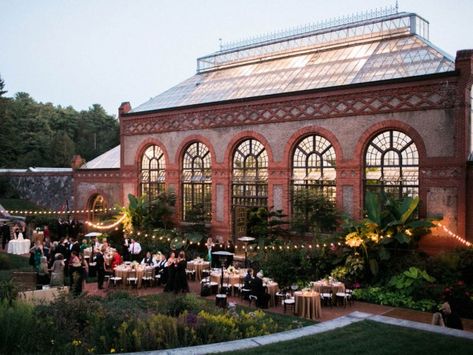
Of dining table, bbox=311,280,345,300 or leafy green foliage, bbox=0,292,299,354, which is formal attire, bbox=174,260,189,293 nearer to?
dining table, bbox=311,280,345,300

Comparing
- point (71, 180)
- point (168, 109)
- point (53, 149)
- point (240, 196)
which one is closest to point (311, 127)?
point (240, 196)

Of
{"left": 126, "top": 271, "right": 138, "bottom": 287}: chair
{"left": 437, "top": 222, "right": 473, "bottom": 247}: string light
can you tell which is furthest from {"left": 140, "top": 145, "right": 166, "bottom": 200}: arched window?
{"left": 437, "top": 222, "right": 473, "bottom": 247}: string light

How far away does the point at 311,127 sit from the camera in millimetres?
22438

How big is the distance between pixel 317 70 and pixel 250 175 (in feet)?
21.3

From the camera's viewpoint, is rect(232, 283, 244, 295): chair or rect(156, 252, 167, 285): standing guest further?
rect(156, 252, 167, 285): standing guest

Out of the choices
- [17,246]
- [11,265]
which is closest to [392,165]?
[11,265]

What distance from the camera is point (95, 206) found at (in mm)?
34312

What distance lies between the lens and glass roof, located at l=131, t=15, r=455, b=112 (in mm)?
21000

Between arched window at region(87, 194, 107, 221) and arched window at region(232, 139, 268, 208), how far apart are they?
496 inches

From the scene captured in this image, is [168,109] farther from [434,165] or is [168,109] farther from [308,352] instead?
[308,352]

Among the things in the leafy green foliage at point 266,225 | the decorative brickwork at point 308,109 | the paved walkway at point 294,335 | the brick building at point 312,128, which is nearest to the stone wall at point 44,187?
the brick building at point 312,128

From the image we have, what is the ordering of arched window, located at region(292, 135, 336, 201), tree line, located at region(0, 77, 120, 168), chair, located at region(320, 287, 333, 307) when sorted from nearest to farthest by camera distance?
1. chair, located at region(320, 287, 333, 307)
2. arched window, located at region(292, 135, 336, 201)
3. tree line, located at region(0, 77, 120, 168)

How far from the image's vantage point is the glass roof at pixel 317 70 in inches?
827

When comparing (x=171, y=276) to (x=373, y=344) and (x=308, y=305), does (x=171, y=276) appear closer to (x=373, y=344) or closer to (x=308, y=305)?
(x=308, y=305)
